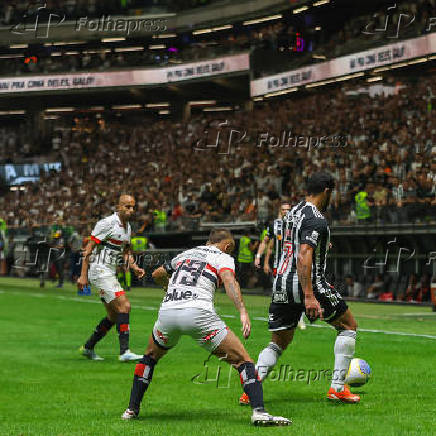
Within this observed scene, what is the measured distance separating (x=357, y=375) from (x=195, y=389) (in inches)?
74.6

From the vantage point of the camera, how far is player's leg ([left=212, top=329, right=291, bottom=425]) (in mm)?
7520

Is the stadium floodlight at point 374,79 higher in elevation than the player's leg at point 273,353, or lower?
higher

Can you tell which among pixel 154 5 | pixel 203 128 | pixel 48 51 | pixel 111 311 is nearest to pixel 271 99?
pixel 203 128

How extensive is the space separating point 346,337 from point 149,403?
2104 mm

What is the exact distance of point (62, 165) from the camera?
59406 mm

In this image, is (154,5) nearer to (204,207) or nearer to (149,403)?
(204,207)

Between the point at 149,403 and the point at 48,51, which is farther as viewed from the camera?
the point at 48,51

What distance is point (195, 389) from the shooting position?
1020 cm

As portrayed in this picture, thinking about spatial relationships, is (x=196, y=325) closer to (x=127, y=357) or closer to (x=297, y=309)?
(x=297, y=309)

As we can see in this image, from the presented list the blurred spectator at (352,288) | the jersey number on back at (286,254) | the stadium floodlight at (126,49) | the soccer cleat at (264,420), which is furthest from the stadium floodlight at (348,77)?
the soccer cleat at (264,420)

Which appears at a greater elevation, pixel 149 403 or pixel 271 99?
pixel 271 99

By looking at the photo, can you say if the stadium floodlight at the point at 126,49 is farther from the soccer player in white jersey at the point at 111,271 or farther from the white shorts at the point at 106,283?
the white shorts at the point at 106,283

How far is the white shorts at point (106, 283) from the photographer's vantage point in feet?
43.5
